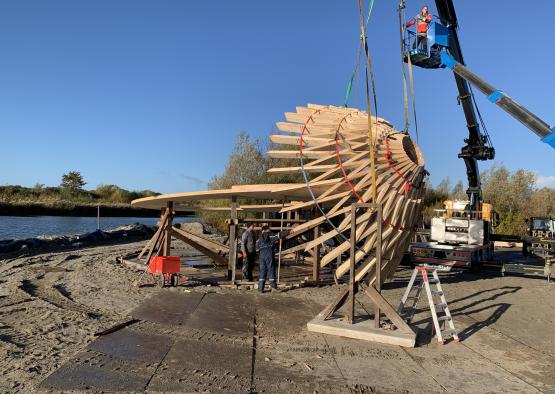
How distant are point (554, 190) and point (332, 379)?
49.9 m

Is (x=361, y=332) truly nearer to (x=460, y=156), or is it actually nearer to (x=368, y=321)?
(x=368, y=321)

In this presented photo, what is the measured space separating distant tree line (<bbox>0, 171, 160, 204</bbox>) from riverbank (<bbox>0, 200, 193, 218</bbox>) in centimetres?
196

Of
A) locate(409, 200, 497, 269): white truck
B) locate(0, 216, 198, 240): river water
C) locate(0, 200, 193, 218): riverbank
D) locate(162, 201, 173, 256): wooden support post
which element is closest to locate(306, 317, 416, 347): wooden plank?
locate(162, 201, 173, 256): wooden support post

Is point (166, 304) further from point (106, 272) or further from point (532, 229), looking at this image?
point (532, 229)

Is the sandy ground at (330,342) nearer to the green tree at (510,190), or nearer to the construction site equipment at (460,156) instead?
the construction site equipment at (460,156)

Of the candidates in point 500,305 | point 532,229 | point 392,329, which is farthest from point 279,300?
point 532,229

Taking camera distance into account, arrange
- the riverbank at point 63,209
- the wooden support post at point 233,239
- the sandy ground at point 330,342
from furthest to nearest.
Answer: the riverbank at point 63,209 → the wooden support post at point 233,239 → the sandy ground at point 330,342

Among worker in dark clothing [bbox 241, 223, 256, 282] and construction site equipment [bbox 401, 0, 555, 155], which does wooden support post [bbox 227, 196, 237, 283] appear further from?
construction site equipment [bbox 401, 0, 555, 155]

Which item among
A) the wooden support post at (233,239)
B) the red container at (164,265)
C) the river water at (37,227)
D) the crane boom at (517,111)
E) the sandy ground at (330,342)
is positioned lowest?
the sandy ground at (330,342)

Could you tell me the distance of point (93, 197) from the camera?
67125mm

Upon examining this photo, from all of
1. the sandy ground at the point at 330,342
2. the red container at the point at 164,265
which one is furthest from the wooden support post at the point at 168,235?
the red container at the point at 164,265

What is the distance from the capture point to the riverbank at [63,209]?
157 feet

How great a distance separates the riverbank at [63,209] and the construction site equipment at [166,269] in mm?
35246

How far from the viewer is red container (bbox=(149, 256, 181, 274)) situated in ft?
33.2
